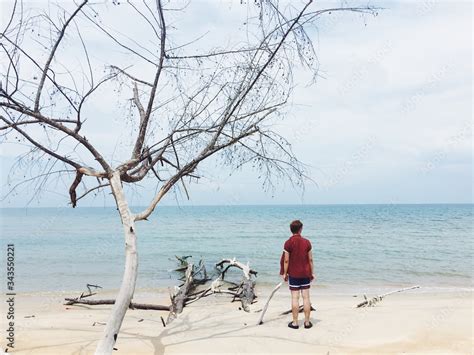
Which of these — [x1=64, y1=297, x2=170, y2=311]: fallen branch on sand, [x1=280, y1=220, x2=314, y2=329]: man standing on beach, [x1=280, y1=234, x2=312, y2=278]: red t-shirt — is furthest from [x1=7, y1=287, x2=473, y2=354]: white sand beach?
[x1=280, y1=234, x2=312, y2=278]: red t-shirt

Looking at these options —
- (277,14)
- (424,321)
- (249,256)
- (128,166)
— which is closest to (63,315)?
(128,166)

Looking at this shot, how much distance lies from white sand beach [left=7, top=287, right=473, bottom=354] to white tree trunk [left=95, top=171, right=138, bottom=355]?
53.4 inches

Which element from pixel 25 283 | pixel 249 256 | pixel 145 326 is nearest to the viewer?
pixel 145 326

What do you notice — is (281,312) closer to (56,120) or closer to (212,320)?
(212,320)

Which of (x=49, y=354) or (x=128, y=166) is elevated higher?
(x=128, y=166)

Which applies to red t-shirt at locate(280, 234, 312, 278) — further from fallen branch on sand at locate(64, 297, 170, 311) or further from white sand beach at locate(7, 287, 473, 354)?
fallen branch on sand at locate(64, 297, 170, 311)

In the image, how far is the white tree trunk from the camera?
16.9 ft

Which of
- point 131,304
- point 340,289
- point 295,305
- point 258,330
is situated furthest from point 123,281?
point 340,289

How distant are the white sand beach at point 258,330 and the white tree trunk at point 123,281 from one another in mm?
1355

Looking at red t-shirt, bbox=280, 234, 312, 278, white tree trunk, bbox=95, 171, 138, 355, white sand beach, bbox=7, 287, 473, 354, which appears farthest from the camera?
red t-shirt, bbox=280, 234, 312, 278

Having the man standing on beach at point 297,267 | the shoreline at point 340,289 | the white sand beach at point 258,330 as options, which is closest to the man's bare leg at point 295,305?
the man standing on beach at point 297,267

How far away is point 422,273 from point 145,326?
13044mm

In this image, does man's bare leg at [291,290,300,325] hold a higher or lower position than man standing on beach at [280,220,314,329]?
lower

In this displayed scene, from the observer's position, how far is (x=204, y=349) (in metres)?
6.52
